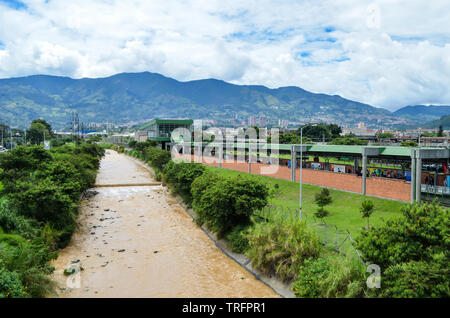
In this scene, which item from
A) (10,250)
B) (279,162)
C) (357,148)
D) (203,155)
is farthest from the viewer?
(203,155)

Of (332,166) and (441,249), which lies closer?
(441,249)

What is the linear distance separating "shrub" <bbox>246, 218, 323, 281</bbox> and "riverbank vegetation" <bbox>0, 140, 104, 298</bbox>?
9487mm

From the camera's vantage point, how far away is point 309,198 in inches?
1129

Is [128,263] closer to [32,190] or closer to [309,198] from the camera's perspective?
[32,190]

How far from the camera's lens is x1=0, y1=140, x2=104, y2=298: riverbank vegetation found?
12883 millimetres

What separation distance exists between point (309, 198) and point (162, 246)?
1359 cm

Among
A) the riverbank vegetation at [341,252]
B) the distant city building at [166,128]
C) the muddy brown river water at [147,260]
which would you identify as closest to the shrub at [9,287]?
the muddy brown river water at [147,260]

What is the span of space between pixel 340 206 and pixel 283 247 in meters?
12.2

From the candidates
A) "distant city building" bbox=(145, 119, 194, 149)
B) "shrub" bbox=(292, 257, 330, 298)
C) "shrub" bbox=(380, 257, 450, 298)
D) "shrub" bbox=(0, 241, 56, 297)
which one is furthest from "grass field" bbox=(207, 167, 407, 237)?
"distant city building" bbox=(145, 119, 194, 149)

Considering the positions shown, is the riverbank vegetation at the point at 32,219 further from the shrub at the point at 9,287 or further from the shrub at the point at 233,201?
the shrub at the point at 233,201

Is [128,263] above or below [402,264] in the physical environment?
below

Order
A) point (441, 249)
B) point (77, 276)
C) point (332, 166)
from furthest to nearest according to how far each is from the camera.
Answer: point (332, 166)
point (77, 276)
point (441, 249)

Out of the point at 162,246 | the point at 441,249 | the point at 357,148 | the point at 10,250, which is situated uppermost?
the point at 357,148
